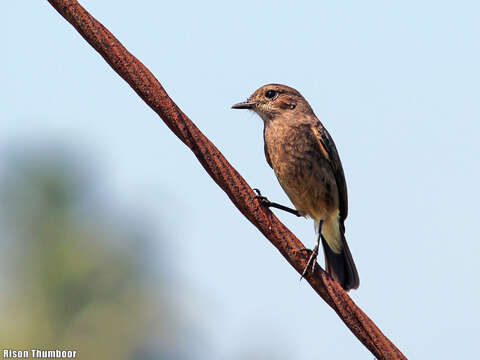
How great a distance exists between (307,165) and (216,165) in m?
2.83

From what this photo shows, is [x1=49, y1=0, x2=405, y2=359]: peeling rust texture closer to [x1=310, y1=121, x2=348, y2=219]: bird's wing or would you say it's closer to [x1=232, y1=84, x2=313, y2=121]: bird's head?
[x1=310, y1=121, x2=348, y2=219]: bird's wing

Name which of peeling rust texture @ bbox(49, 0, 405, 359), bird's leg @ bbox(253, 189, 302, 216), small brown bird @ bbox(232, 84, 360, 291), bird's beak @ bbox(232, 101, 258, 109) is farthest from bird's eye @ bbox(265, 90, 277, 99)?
peeling rust texture @ bbox(49, 0, 405, 359)

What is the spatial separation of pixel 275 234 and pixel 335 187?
9.33 feet

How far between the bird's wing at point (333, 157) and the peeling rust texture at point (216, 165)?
8.80 ft

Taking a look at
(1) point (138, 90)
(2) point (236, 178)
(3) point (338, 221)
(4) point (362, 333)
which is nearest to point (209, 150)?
(2) point (236, 178)

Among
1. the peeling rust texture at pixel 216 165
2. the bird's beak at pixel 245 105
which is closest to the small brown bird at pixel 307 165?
the bird's beak at pixel 245 105

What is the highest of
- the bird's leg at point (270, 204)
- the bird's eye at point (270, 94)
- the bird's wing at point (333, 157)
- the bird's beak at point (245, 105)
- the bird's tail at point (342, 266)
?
the bird's eye at point (270, 94)

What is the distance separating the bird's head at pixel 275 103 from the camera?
6.52 m

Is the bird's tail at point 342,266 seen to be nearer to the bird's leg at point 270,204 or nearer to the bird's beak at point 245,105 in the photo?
the bird's leg at point 270,204

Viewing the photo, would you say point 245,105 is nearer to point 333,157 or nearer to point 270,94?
point 270,94

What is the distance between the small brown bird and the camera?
601cm

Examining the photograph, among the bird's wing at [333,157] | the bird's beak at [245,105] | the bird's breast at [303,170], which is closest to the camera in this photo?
the bird's breast at [303,170]

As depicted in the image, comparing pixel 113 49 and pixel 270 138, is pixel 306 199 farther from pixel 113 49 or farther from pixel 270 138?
pixel 113 49

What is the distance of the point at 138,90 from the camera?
3.11 meters
